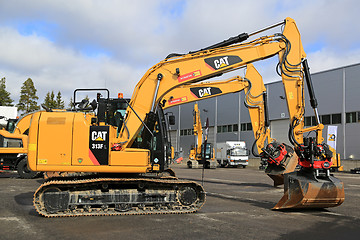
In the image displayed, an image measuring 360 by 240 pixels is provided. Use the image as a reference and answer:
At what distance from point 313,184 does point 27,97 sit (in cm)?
7627

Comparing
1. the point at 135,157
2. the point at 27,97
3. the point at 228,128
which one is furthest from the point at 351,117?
the point at 27,97

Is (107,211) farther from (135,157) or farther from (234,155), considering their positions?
(234,155)

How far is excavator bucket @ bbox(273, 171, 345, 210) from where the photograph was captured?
29.5 feet

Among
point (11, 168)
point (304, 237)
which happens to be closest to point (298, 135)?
point (304, 237)

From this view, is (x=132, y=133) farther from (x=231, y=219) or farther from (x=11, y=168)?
(x=11, y=168)

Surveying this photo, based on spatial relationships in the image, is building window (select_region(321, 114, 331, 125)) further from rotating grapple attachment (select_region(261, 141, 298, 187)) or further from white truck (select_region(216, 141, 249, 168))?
rotating grapple attachment (select_region(261, 141, 298, 187))

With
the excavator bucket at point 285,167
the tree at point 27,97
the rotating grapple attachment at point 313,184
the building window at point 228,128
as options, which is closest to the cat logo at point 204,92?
the excavator bucket at point 285,167

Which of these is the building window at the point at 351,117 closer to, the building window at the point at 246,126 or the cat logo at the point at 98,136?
the building window at the point at 246,126

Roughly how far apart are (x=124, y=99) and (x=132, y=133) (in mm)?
1330

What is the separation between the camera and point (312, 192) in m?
8.98

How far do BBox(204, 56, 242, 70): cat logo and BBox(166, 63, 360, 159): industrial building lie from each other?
2898 centimetres

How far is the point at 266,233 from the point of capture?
6855mm

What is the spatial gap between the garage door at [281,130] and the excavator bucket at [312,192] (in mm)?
34425

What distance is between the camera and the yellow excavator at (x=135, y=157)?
27.4 feet
